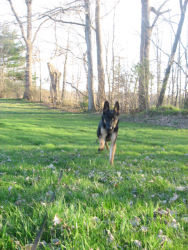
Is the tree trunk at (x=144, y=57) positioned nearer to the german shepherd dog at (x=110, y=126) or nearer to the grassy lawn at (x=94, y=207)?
the german shepherd dog at (x=110, y=126)

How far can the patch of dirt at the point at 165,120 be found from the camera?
55.5ft

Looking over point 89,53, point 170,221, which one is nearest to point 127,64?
point 89,53

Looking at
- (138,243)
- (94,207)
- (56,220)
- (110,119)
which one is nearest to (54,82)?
(110,119)

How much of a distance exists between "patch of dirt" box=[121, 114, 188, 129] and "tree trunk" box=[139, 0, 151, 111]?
1.06 metres

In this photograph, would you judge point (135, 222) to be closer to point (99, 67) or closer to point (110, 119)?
point (110, 119)

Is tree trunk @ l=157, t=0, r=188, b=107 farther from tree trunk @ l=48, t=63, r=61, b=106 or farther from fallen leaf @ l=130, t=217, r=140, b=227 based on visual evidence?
fallen leaf @ l=130, t=217, r=140, b=227

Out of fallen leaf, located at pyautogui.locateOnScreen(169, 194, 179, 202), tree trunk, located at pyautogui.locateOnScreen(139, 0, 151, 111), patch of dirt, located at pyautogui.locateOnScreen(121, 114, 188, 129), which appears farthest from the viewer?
tree trunk, located at pyautogui.locateOnScreen(139, 0, 151, 111)

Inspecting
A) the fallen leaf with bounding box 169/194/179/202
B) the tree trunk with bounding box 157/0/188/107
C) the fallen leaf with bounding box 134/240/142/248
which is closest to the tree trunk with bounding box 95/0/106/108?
the tree trunk with bounding box 157/0/188/107

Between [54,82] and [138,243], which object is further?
Result: [54,82]

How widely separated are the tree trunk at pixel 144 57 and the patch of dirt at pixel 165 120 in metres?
1.06

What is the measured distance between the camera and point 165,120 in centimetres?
1819

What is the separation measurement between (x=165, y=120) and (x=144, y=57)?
253 inches

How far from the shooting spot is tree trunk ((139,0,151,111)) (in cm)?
1927

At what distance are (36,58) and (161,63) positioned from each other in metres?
22.8
